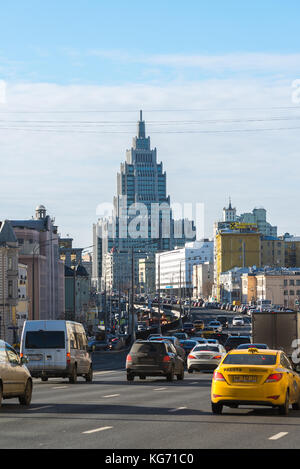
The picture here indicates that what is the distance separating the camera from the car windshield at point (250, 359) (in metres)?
20.8

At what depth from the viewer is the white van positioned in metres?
34.4

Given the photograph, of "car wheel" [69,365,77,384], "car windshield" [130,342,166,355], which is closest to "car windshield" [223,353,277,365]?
"car wheel" [69,365,77,384]

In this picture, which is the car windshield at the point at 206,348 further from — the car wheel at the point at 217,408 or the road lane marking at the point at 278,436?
the road lane marking at the point at 278,436

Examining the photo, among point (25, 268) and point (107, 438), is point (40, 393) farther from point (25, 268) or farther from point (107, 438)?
point (25, 268)

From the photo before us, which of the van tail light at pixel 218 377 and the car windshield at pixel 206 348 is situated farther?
the car windshield at pixel 206 348

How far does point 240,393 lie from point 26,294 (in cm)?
10566

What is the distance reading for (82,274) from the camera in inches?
7195

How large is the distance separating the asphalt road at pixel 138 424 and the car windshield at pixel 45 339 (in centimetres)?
700

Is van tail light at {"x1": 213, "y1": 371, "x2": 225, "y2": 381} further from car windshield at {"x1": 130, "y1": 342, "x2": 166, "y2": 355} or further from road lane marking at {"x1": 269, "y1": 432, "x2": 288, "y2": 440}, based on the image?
car windshield at {"x1": 130, "y1": 342, "x2": 166, "y2": 355}

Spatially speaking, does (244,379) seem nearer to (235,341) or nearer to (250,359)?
(250,359)

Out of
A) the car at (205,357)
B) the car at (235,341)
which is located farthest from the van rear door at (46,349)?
the car at (235,341)

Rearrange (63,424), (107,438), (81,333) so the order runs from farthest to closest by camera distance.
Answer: (81,333), (63,424), (107,438)

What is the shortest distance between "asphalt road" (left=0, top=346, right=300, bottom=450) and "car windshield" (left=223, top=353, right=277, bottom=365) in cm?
107
